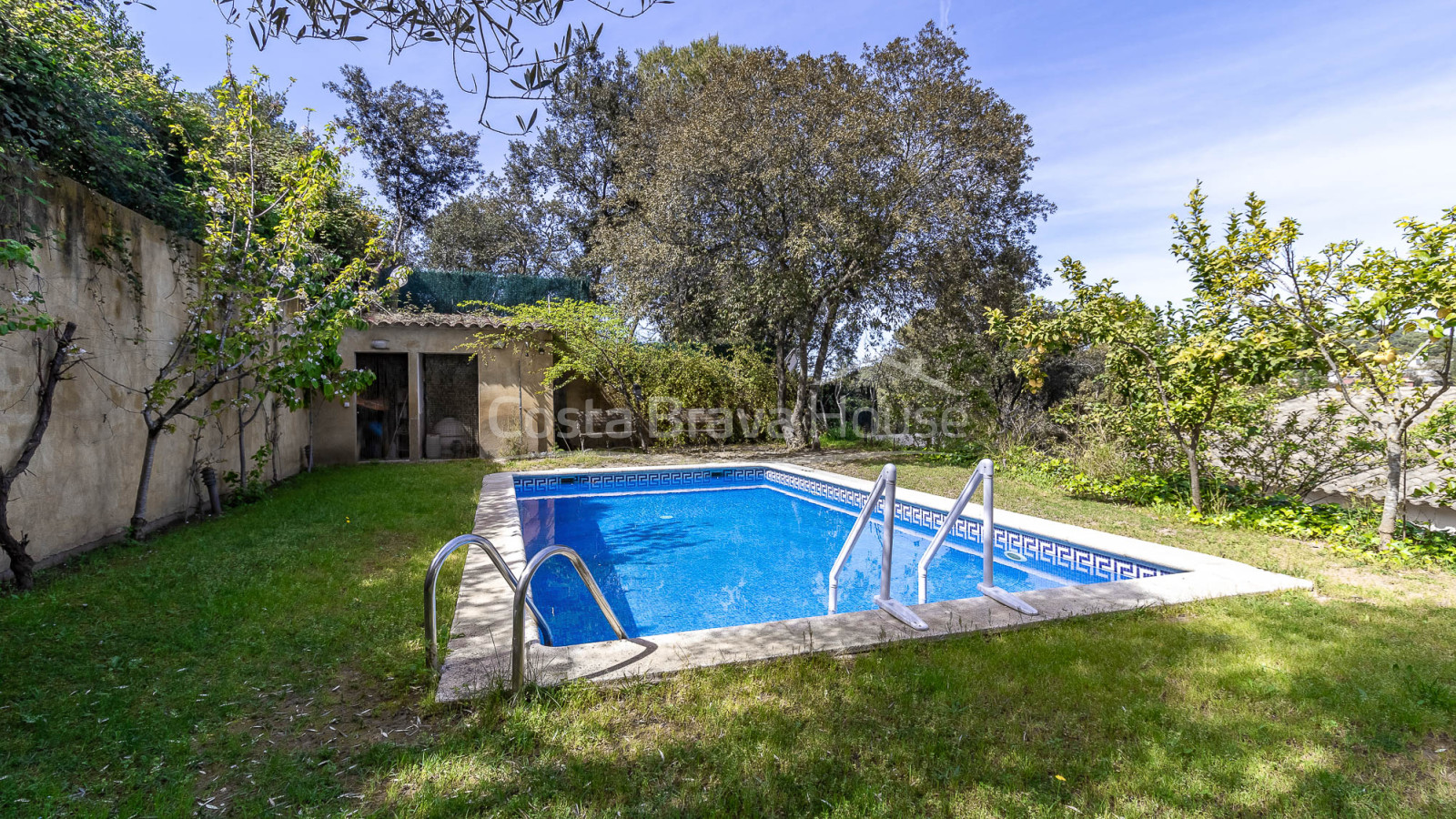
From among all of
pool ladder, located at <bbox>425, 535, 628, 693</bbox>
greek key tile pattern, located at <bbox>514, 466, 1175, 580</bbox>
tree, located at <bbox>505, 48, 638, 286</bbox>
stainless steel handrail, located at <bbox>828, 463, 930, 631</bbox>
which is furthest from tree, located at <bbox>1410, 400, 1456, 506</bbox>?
tree, located at <bbox>505, 48, 638, 286</bbox>

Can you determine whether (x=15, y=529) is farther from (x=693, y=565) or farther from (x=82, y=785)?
(x=693, y=565)

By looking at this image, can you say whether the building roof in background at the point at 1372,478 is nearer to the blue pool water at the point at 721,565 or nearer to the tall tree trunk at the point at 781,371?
the blue pool water at the point at 721,565

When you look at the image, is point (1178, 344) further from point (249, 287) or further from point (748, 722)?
point (249, 287)

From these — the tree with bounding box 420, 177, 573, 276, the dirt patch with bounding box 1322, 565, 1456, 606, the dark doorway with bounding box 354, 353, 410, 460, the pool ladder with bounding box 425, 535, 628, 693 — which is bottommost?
the dirt patch with bounding box 1322, 565, 1456, 606

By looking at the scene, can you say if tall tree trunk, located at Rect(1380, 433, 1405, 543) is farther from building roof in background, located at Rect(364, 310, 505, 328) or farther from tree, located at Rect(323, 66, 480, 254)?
tree, located at Rect(323, 66, 480, 254)

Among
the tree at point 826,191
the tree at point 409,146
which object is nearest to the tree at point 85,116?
the tree at point 826,191

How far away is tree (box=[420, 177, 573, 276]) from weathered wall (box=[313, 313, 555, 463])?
8548 millimetres

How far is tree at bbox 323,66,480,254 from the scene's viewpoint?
1956 cm

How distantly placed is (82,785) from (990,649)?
359cm

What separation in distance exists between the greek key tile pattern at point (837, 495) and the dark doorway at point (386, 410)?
421 centimetres

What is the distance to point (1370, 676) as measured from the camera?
2.78m

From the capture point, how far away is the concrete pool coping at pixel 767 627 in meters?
2.84

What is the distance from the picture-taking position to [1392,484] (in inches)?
192

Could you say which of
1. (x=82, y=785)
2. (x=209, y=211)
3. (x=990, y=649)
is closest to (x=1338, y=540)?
(x=990, y=649)
